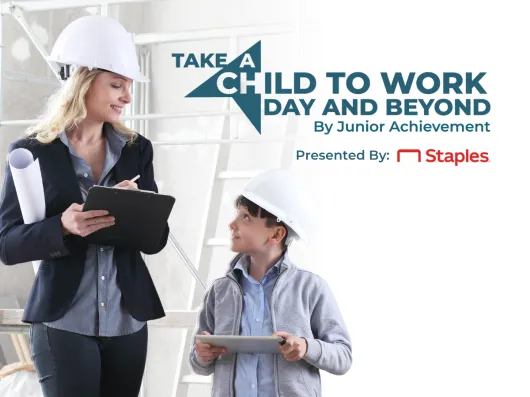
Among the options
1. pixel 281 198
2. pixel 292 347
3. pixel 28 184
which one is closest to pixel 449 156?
pixel 281 198

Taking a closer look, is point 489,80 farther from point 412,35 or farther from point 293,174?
point 293,174

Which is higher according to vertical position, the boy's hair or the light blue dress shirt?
the boy's hair

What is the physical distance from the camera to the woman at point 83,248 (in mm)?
1979

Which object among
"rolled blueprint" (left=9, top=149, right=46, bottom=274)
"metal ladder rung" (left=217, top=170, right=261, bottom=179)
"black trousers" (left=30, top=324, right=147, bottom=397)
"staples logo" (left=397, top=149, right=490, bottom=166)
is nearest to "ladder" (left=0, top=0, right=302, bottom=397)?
"metal ladder rung" (left=217, top=170, right=261, bottom=179)

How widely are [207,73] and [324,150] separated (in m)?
2.01

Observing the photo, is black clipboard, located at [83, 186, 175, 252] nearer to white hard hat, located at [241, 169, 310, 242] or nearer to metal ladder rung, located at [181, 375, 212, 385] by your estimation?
white hard hat, located at [241, 169, 310, 242]

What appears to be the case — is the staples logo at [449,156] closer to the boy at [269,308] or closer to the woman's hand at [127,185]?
the boy at [269,308]

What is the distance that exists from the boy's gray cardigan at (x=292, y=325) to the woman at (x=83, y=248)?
0.25 m

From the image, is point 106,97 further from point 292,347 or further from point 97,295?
point 292,347

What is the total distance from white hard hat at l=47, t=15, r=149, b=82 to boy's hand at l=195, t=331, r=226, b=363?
0.64m

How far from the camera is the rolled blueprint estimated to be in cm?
196

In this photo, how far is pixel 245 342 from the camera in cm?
210

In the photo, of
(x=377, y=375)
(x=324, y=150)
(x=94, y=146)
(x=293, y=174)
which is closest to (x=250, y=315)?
(x=293, y=174)

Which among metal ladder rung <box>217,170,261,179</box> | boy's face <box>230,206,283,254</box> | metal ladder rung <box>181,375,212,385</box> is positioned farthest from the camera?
metal ladder rung <box>181,375,212,385</box>
